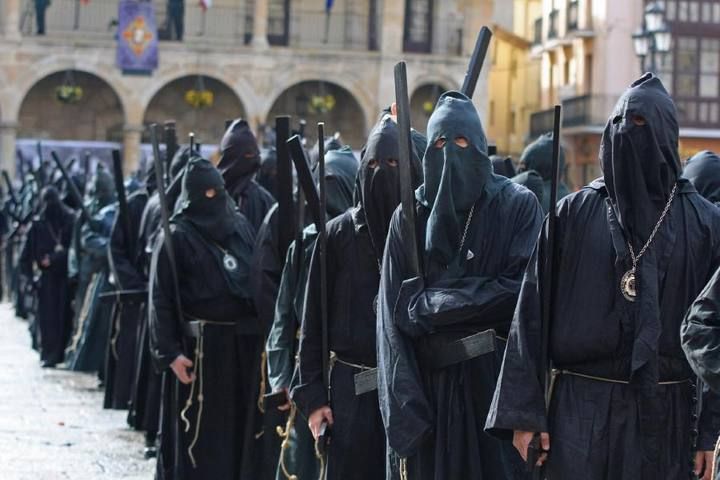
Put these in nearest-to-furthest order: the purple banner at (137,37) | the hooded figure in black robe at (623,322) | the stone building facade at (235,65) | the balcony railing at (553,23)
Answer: the hooded figure in black robe at (623,322) → the purple banner at (137,37) → the stone building facade at (235,65) → the balcony railing at (553,23)

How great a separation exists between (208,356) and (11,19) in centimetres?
3818

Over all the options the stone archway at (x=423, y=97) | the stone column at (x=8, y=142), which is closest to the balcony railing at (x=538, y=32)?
the stone archway at (x=423, y=97)

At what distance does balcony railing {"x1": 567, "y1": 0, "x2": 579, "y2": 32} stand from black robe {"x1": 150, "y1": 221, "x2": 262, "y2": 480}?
139 feet

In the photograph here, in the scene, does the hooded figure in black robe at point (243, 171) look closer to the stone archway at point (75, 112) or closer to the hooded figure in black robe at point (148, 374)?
the hooded figure in black robe at point (148, 374)

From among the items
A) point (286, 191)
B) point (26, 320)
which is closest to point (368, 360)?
point (286, 191)

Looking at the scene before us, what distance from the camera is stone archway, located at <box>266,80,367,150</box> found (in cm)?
5069

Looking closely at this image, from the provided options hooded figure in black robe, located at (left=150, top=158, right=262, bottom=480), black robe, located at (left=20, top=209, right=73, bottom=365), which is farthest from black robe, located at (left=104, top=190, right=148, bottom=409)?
black robe, located at (left=20, top=209, right=73, bottom=365)

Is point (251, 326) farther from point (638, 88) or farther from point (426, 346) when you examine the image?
point (638, 88)

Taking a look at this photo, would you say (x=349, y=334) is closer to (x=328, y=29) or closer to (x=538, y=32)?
(x=328, y=29)

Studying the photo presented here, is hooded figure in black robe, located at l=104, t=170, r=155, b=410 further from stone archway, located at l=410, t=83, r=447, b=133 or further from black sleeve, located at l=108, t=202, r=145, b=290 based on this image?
stone archway, located at l=410, t=83, r=447, b=133

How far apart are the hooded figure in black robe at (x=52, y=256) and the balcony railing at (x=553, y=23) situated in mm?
34478

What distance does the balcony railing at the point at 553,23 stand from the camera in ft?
177

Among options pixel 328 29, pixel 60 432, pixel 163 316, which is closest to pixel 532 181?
pixel 163 316

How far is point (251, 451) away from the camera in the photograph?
10.2 m
